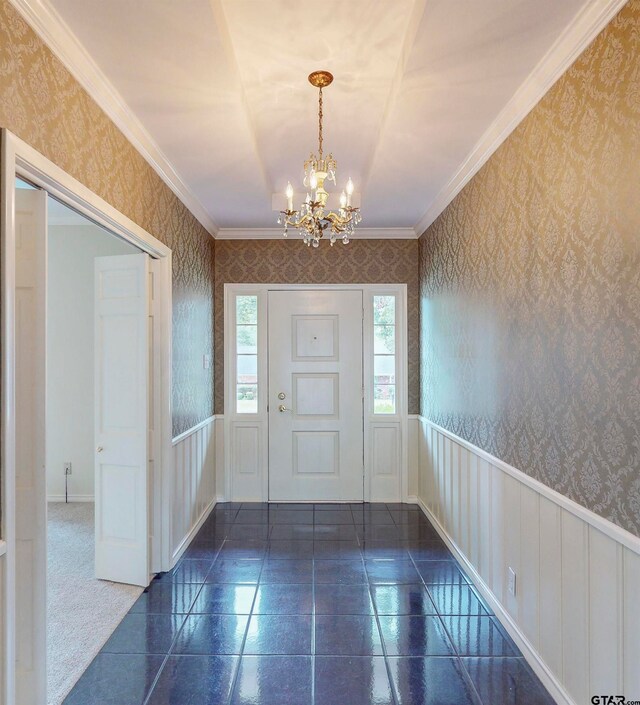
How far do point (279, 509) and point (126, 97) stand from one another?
3.46 metres

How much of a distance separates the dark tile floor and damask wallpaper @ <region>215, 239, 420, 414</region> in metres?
1.92

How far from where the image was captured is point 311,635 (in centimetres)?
239

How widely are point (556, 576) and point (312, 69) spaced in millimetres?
2354

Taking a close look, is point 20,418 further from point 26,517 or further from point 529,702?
point 529,702

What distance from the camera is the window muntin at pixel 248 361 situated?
184 inches

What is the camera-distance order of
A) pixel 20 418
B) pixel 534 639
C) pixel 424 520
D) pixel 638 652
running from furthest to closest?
pixel 424 520, pixel 534 639, pixel 20 418, pixel 638 652

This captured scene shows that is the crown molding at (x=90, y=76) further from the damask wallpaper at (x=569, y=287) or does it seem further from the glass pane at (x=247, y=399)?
the glass pane at (x=247, y=399)

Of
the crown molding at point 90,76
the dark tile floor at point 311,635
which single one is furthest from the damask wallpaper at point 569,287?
the crown molding at point 90,76

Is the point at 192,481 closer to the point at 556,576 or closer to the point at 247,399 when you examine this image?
the point at 247,399

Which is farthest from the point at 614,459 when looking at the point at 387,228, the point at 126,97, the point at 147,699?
the point at 387,228

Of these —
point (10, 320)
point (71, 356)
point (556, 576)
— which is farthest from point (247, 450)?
point (10, 320)

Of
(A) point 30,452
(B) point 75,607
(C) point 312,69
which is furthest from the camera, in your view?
(B) point 75,607

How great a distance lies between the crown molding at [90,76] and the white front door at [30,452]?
21.0 inches

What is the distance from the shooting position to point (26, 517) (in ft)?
5.66
